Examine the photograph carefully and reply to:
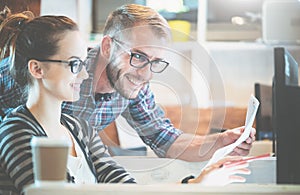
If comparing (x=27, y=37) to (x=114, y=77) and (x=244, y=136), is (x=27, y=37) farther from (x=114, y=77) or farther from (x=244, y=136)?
(x=244, y=136)

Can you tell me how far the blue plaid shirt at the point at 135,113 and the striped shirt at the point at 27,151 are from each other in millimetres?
21

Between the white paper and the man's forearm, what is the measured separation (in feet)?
0.07

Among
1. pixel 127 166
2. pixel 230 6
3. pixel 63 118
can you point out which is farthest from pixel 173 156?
pixel 230 6

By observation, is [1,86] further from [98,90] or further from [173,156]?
[173,156]

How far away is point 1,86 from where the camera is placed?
2.74ft

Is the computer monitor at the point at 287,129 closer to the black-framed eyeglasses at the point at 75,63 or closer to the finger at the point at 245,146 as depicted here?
the finger at the point at 245,146

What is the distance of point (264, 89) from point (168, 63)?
37 cm

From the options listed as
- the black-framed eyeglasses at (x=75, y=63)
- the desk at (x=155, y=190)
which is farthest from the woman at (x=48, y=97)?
the desk at (x=155, y=190)

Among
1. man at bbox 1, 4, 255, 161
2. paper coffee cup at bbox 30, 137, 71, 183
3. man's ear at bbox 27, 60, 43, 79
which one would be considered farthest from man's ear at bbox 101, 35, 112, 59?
paper coffee cup at bbox 30, 137, 71, 183

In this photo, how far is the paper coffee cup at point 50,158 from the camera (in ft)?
2.16

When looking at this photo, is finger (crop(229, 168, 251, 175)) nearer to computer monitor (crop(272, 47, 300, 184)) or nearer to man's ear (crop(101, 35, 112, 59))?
computer monitor (crop(272, 47, 300, 184))

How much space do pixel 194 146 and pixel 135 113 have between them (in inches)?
4.5

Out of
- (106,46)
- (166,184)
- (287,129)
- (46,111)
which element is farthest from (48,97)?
(287,129)

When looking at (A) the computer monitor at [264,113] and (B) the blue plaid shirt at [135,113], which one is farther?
(A) the computer monitor at [264,113]
